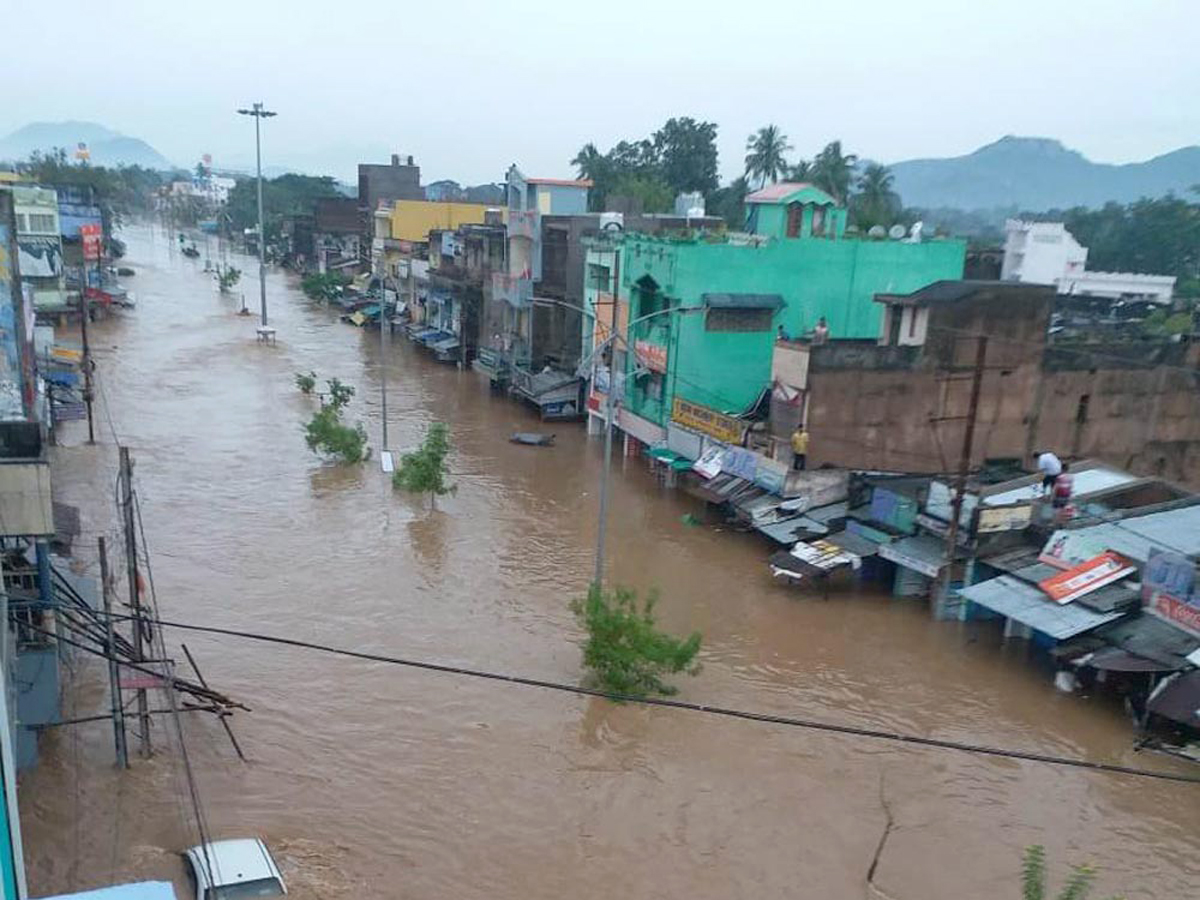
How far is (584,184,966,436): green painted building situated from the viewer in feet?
91.6

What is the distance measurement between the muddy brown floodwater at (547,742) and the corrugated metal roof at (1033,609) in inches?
49.1

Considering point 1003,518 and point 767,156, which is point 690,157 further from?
point 1003,518

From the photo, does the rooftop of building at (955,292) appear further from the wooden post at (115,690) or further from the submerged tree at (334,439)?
the wooden post at (115,690)

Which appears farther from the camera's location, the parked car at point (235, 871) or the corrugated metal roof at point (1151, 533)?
the corrugated metal roof at point (1151, 533)

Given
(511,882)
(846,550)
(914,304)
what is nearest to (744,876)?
(511,882)

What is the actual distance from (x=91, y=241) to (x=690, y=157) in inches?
1656

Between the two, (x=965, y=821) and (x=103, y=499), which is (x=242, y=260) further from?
(x=965, y=821)

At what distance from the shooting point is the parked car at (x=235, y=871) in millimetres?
10625

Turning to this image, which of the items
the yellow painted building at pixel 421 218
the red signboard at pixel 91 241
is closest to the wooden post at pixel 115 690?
the red signboard at pixel 91 241

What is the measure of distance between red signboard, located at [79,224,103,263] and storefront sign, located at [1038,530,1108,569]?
167 feet

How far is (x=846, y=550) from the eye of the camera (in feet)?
66.9

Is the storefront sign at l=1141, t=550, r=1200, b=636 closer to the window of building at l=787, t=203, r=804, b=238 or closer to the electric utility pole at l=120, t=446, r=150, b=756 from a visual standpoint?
the electric utility pole at l=120, t=446, r=150, b=756

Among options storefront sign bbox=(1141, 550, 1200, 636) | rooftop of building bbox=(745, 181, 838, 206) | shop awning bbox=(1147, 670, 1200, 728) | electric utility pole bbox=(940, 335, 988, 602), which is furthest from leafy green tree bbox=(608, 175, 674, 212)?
shop awning bbox=(1147, 670, 1200, 728)

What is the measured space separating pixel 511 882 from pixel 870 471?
14.7m
